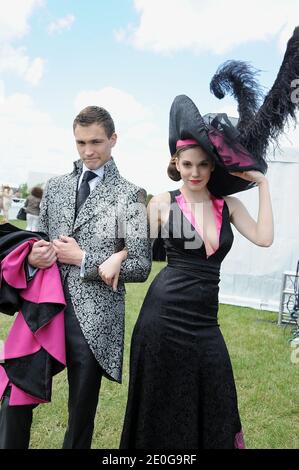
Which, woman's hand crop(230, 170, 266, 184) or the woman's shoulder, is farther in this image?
the woman's shoulder

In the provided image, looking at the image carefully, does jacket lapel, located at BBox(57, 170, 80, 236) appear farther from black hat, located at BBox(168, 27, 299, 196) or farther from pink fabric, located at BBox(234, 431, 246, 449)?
pink fabric, located at BBox(234, 431, 246, 449)

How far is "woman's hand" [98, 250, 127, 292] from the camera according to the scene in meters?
2.05

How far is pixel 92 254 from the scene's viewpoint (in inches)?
83.2

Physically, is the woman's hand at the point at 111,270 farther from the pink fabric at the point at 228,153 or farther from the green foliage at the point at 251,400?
the green foliage at the point at 251,400

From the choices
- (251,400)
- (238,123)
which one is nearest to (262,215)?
(238,123)

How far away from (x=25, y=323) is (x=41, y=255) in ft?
1.01

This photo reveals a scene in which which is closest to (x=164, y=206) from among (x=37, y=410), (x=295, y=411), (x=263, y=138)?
(x=263, y=138)

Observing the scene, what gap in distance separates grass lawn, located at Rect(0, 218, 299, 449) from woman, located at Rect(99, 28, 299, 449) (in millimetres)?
1012

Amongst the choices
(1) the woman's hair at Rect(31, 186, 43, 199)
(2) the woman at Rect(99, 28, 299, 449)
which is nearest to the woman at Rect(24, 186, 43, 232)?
(1) the woman's hair at Rect(31, 186, 43, 199)

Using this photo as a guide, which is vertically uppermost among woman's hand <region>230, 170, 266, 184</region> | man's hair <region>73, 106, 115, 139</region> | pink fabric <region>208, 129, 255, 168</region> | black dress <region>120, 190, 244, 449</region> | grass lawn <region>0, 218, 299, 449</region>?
man's hair <region>73, 106, 115, 139</region>
